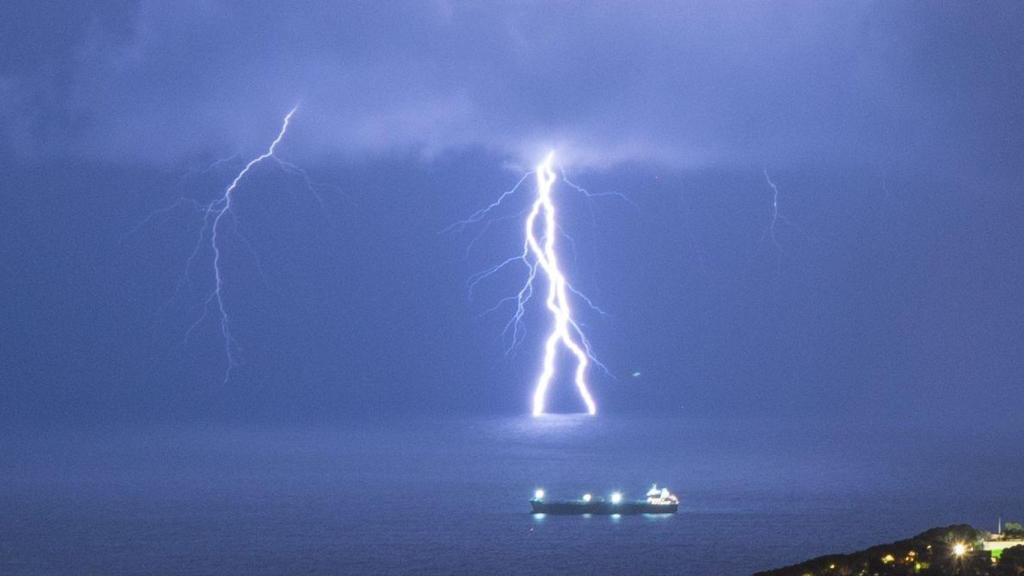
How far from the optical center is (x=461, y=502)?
62531mm

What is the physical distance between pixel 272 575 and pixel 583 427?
10388 centimetres

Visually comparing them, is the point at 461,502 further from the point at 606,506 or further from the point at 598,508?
the point at 606,506

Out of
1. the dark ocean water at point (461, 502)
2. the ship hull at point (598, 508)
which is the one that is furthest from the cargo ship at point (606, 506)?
the dark ocean water at point (461, 502)

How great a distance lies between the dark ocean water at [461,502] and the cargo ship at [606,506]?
1126 millimetres

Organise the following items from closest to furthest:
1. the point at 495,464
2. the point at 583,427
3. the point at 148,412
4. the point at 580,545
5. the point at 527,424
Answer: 1. the point at 580,545
2. the point at 495,464
3. the point at 583,427
4. the point at 527,424
5. the point at 148,412

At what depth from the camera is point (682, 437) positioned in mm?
120188

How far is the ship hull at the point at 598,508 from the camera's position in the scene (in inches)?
2333

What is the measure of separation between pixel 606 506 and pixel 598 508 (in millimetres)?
306

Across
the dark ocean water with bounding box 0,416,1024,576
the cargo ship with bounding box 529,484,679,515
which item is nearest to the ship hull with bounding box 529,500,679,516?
the cargo ship with bounding box 529,484,679,515

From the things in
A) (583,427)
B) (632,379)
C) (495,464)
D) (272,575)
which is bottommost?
(272,575)

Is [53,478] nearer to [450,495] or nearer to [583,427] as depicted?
[450,495]

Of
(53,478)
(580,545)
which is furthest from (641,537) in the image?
(53,478)

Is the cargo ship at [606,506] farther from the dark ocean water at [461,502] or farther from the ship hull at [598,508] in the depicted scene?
the dark ocean water at [461,502]

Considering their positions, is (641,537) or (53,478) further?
(53,478)
